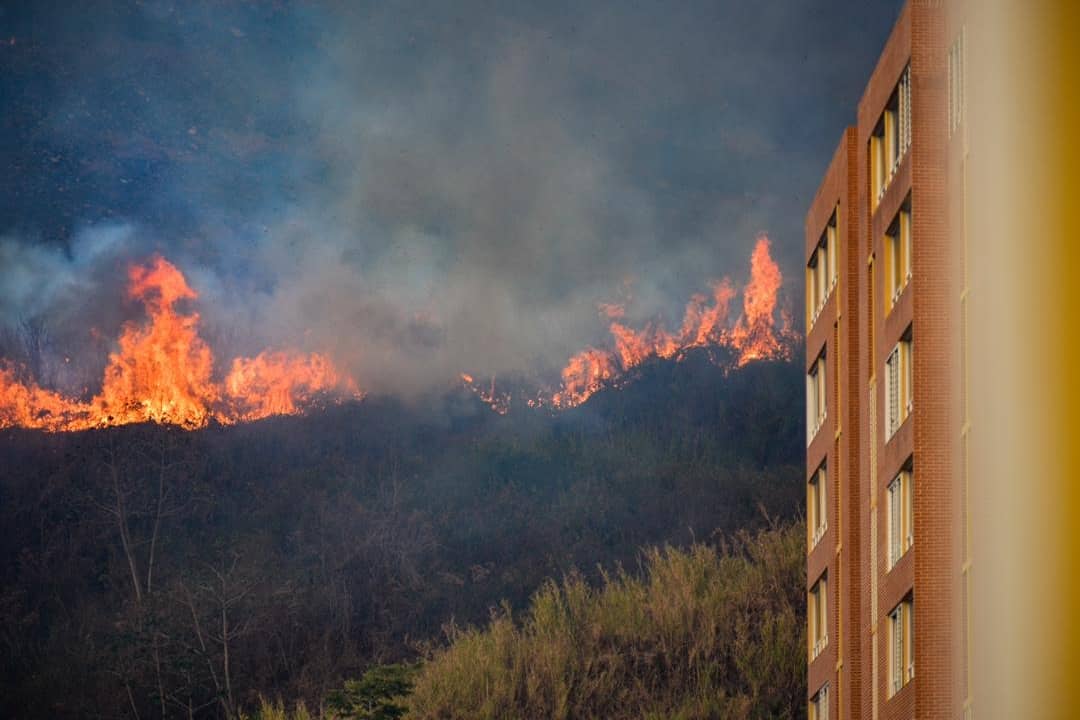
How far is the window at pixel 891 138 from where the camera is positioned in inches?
634

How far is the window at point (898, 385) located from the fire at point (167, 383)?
26.3 metres

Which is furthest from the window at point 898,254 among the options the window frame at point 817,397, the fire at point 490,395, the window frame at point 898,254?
the fire at point 490,395

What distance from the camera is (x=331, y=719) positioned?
27469 mm

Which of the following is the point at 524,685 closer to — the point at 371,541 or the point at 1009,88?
the point at 371,541

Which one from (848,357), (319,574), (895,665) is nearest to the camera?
(895,665)

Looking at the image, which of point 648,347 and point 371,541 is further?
point 648,347

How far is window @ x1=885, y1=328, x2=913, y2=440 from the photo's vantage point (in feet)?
51.7

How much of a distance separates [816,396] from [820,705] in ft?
15.8

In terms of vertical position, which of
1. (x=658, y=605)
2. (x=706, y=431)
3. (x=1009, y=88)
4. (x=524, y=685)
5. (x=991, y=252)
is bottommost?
(x=991, y=252)

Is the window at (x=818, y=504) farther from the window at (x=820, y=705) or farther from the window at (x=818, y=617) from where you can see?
the window at (x=820, y=705)

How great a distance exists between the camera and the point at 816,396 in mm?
21734

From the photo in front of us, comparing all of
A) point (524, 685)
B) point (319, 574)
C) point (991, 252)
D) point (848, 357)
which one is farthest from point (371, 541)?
point (991, 252)

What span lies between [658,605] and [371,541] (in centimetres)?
970

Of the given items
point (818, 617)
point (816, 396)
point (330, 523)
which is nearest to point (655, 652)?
point (818, 617)
